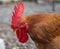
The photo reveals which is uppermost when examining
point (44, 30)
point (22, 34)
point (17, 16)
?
point (17, 16)

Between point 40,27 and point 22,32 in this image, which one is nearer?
point 40,27

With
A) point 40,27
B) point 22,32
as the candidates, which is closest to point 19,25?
point 22,32

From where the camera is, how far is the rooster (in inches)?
137

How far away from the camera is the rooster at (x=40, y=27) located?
3.49 metres

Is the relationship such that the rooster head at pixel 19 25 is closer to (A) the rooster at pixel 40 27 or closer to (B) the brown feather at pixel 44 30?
(A) the rooster at pixel 40 27

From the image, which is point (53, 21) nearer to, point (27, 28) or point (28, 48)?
point (27, 28)

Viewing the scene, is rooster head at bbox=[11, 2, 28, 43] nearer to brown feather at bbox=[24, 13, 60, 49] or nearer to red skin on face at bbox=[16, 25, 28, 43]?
red skin on face at bbox=[16, 25, 28, 43]

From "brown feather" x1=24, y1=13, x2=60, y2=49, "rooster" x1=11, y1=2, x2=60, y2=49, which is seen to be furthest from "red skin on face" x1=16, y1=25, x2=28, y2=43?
"brown feather" x1=24, y1=13, x2=60, y2=49

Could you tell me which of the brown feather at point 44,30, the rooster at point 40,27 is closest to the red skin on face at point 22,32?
the rooster at point 40,27

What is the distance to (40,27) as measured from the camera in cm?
351

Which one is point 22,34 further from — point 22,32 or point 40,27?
point 40,27

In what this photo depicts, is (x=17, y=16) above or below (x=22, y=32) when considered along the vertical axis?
above

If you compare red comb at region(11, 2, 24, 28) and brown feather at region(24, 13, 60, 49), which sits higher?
red comb at region(11, 2, 24, 28)

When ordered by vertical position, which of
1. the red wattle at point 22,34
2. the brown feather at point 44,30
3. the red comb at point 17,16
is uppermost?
the red comb at point 17,16
